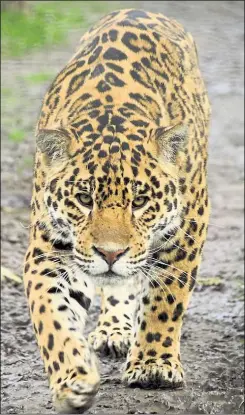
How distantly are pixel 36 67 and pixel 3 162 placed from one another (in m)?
3.82

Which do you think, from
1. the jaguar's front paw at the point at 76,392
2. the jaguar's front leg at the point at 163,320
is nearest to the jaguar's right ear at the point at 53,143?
the jaguar's front leg at the point at 163,320

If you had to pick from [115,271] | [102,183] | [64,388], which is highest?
[102,183]

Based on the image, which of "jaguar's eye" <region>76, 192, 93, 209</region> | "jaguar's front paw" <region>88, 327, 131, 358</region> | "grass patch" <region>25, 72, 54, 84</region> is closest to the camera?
"jaguar's eye" <region>76, 192, 93, 209</region>

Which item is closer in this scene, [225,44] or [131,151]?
[131,151]

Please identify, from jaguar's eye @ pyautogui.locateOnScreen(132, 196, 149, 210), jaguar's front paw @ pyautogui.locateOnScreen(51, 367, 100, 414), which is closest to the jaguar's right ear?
jaguar's eye @ pyautogui.locateOnScreen(132, 196, 149, 210)

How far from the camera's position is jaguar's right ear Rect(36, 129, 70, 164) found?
6.48 metres

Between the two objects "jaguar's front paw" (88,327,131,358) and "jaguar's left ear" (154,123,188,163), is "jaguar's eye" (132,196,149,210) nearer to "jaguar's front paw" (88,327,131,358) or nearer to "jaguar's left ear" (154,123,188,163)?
"jaguar's left ear" (154,123,188,163)

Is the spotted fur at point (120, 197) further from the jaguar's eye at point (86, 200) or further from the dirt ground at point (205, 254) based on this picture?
the dirt ground at point (205, 254)

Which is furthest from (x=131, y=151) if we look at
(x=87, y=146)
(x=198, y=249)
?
(x=198, y=249)

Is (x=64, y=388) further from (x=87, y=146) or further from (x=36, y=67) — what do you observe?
(x=36, y=67)

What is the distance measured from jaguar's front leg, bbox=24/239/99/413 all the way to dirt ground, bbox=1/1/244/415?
99cm

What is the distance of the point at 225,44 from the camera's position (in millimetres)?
19641

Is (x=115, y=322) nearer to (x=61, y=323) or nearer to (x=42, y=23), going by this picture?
(x=61, y=323)

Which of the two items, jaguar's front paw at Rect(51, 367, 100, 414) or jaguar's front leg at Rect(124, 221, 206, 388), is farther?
jaguar's front leg at Rect(124, 221, 206, 388)
